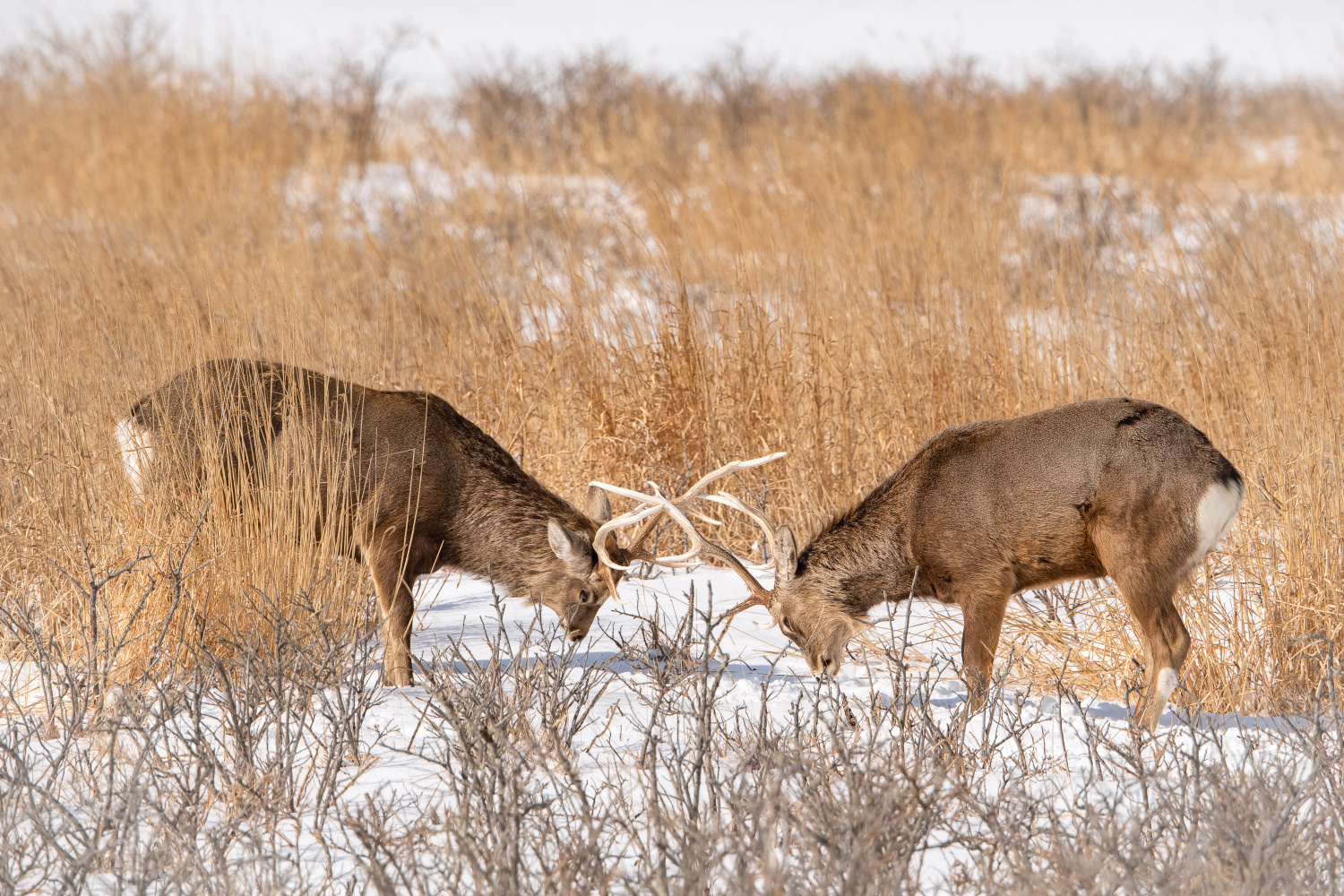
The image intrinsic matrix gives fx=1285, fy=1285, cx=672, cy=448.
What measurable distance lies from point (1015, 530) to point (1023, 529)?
0.10ft

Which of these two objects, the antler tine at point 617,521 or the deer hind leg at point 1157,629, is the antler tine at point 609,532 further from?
the deer hind leg at point 1157,629

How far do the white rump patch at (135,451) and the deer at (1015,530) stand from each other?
1.76 metres

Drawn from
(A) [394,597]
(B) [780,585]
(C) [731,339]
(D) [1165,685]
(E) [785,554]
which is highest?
(C) [731,339]

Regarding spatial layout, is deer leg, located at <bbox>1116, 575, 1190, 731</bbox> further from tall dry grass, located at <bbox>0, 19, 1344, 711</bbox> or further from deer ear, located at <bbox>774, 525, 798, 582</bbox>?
deer ear, located at <bbox>774, 525, 798, 582</bbox>

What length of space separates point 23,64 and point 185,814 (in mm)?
18593

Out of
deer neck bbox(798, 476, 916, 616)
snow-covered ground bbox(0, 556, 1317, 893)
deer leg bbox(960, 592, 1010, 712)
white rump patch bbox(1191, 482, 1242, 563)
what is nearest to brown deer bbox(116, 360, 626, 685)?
snow-covered ground bbox(0, 556, 1317, 893)

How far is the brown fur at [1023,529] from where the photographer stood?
4488mm

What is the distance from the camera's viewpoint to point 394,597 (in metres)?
4.92

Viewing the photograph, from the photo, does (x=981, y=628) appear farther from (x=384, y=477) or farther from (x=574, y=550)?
(x=384, y=477)

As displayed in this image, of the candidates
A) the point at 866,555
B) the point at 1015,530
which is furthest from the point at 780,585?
the point at 1015,530

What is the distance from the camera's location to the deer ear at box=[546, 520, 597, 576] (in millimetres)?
5246

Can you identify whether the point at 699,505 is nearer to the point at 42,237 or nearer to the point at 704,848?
the point at 704,848

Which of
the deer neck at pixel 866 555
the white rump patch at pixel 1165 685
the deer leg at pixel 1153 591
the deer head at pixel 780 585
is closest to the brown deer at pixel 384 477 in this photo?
the deer head at pixel 780 585

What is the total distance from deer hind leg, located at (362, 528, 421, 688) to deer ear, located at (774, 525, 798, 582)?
1.46m
